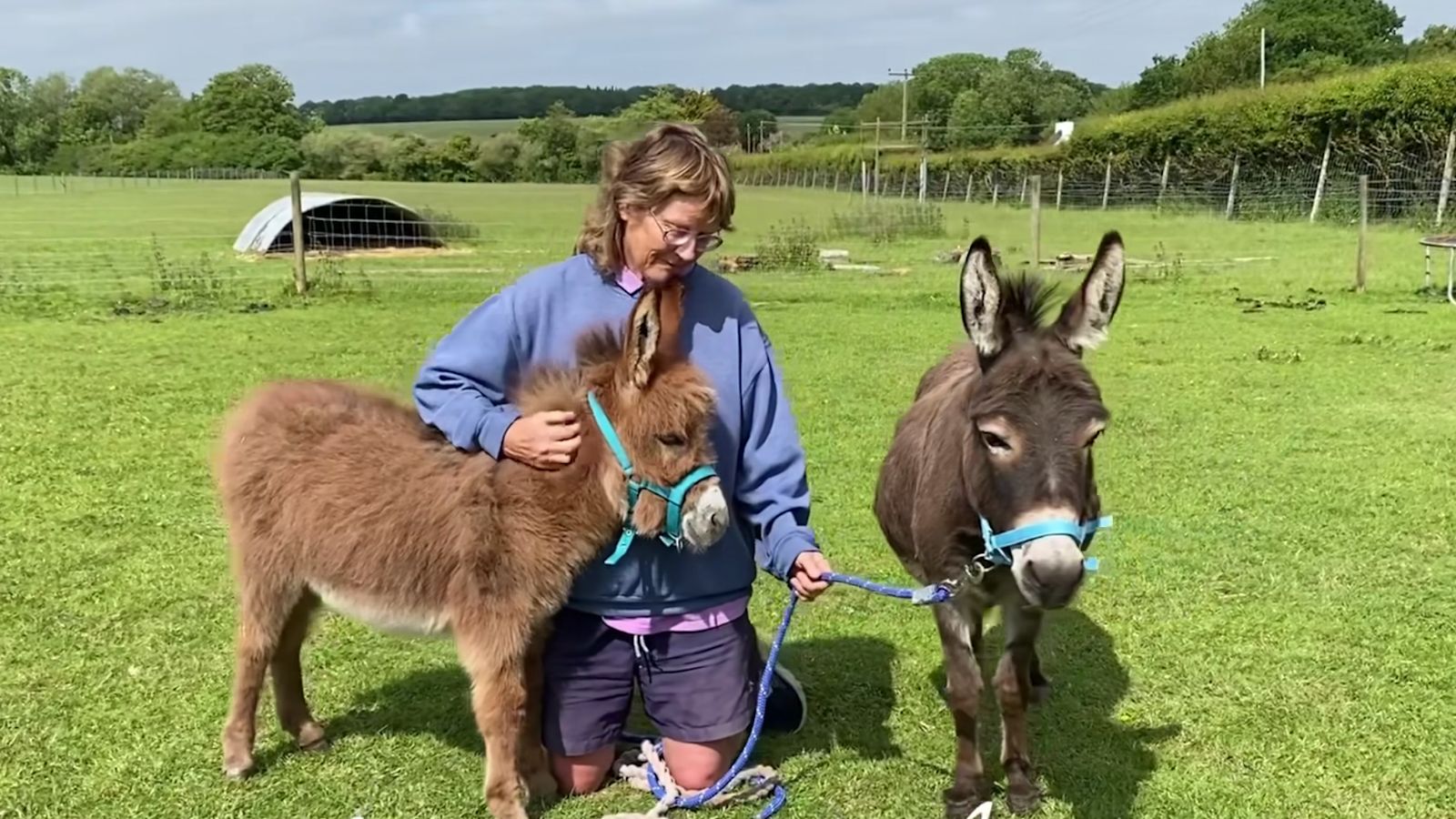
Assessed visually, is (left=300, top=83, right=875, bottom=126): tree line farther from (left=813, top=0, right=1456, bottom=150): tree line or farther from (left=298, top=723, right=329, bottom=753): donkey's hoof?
(left=298, top=723, right=329, bottom=753): donkey's hoof

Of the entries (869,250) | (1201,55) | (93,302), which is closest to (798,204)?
(869,250)

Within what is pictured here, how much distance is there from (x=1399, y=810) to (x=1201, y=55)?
81139mm

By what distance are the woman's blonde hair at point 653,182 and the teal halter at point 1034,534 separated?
1258 mm

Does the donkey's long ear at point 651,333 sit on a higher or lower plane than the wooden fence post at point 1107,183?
lower

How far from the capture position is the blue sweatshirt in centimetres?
342

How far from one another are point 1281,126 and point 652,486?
30.2 m

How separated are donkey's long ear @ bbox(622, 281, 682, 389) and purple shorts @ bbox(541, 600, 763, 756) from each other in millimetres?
987

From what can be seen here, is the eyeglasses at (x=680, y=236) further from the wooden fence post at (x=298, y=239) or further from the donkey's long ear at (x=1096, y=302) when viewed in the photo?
the wooden fence post at (x=298, y=239)

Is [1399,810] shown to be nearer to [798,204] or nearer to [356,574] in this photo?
[356,574]

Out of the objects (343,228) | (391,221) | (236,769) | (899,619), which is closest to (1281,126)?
(391,221)

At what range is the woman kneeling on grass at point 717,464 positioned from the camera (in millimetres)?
3316

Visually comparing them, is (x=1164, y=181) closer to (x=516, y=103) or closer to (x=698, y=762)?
(x=698, y=762)

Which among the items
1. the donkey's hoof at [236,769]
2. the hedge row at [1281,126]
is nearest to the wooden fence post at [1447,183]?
the hedge row at [1281,126]

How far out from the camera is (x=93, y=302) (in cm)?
1470
